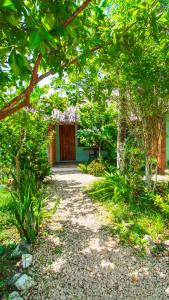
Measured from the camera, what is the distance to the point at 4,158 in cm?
852

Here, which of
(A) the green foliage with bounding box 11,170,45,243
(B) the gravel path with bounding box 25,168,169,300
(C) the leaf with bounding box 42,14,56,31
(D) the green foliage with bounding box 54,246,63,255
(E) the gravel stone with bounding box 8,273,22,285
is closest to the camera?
(C) the leaf with bounding box 42,14,56,31

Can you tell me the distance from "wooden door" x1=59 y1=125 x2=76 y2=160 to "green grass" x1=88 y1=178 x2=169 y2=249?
9.69 metres

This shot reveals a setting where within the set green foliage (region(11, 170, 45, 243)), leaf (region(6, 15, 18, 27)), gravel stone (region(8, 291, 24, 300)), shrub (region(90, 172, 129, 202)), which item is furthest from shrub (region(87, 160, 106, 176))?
leaf (region(6, 15, 18, 27))

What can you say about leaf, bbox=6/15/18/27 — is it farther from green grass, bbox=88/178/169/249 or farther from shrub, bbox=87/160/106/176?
shrub, bbox=87/160/106/176

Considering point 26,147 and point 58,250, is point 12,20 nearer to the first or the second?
point 58,250

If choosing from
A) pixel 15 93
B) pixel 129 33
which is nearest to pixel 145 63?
pixel 129 33

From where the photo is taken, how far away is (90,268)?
152 inches

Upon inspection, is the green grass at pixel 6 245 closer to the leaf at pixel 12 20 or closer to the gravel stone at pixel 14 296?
the gravel stone at pixel 14 296

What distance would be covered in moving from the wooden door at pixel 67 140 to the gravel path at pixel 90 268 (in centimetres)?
1182

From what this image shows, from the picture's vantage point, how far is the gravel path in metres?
3.38

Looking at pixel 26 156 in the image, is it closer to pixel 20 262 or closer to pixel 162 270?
pixel 20 262

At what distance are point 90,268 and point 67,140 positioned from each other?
44.6 ft

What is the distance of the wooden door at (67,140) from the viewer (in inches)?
674

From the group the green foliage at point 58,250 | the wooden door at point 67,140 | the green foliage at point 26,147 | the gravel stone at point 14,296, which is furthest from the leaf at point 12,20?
the wooden door at point 67,140
